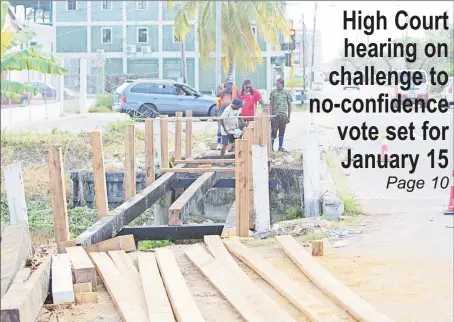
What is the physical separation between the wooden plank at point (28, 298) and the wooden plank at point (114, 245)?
1.87m

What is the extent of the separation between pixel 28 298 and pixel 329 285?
8.45 feet

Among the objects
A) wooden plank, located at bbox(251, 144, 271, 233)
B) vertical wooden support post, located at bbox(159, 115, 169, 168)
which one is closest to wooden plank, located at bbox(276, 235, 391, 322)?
wooden plank, located at bbox(251, 144, 271, 233)

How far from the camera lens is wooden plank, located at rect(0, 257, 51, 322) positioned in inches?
203

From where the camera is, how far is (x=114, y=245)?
352 inches

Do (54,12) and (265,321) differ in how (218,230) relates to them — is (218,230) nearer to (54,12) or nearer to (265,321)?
(265,321)

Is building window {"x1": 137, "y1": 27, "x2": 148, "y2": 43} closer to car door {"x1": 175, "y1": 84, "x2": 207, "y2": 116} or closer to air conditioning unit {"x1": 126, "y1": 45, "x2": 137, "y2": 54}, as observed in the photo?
air conditioning unit {"x1": 126, "y1": 45, "x2": 137, "y2": 54}

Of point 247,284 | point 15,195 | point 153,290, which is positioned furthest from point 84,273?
point 15,195

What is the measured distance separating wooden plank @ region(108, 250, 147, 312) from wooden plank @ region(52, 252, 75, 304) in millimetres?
536

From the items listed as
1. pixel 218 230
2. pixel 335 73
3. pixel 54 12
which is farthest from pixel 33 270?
pixel 54 12

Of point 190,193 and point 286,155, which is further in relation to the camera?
point 286,155

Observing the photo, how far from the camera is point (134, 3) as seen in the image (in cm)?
4962

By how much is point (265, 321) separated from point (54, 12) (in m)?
44.9

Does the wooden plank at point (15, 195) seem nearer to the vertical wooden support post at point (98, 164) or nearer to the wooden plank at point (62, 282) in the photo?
the vertical wooden support post at point (98, 164)

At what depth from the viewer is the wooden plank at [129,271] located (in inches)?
272
